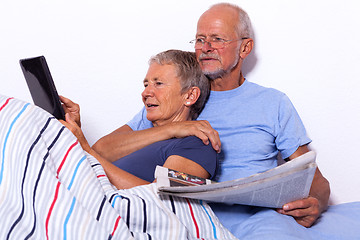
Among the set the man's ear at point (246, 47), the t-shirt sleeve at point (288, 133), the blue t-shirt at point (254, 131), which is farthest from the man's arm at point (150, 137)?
the man's ear at point (246, 47)

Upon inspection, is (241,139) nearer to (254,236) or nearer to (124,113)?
(254,236)

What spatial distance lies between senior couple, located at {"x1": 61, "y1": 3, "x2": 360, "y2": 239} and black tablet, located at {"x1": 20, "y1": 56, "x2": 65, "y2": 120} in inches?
2.2

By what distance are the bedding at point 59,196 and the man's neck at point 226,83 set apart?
29.2 inches

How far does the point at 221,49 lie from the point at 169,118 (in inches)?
13.9

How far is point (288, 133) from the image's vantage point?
183 cm

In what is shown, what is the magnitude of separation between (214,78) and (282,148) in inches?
15.1

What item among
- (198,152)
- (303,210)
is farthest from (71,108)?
(303,210)

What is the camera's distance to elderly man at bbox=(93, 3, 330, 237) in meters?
1.79

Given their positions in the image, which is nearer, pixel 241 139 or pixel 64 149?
pixel 64 149

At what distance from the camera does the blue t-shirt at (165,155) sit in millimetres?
1483

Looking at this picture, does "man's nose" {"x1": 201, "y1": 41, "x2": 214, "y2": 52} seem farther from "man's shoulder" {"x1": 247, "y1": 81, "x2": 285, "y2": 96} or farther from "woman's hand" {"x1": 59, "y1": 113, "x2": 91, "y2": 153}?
"woman's hand" {"x1": 59, "y1": 113, "x2": 91, "y2": 153}

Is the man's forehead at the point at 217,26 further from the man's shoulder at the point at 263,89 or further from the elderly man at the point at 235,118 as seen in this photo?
the man's shoulder at the point at 263,89

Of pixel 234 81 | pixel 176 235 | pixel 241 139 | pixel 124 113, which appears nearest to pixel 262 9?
pixel 234 81

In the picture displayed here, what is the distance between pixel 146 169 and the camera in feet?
5.15
